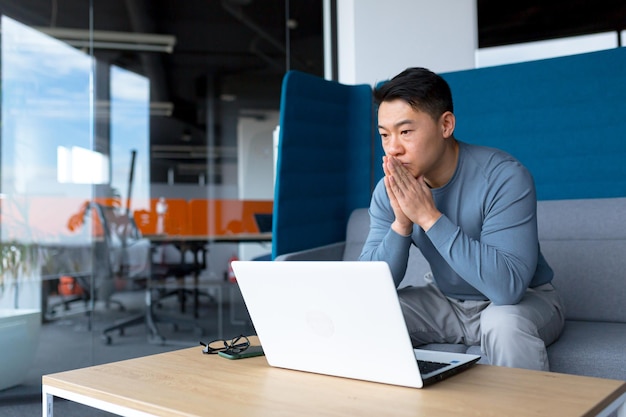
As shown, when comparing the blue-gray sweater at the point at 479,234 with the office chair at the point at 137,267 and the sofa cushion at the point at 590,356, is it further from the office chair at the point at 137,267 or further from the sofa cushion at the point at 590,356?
the office chair at the point at 137,267

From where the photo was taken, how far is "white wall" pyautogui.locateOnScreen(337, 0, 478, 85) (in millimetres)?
3277

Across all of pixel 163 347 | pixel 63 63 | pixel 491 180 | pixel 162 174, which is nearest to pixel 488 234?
pixel 491 180

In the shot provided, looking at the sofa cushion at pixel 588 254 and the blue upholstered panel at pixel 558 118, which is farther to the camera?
the blue upholstered panel at pixel 558 118

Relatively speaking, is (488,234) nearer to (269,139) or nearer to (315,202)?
(315,202)

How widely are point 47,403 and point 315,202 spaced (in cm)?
164

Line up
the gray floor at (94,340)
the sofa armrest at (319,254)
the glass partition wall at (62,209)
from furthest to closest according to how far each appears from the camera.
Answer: the glass partition wall at (62,209) < the gray floor at (94,340) < the sofa armrest at (319,254)

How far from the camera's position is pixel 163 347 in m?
4.46

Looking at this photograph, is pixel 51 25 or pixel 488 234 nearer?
pixel 488 234

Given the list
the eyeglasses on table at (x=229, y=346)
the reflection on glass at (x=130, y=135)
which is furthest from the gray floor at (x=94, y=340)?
the eyeglasses on table at (x=229, y=346)

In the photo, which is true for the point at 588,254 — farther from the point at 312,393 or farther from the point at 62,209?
the point at 62,209

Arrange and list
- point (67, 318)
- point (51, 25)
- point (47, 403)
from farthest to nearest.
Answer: point (51, 25)
point (67, 318)
point (47, 403)

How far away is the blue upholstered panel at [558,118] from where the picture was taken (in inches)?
99.7

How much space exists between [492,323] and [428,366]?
1.24 ft

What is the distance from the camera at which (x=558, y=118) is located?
8.66 ft
